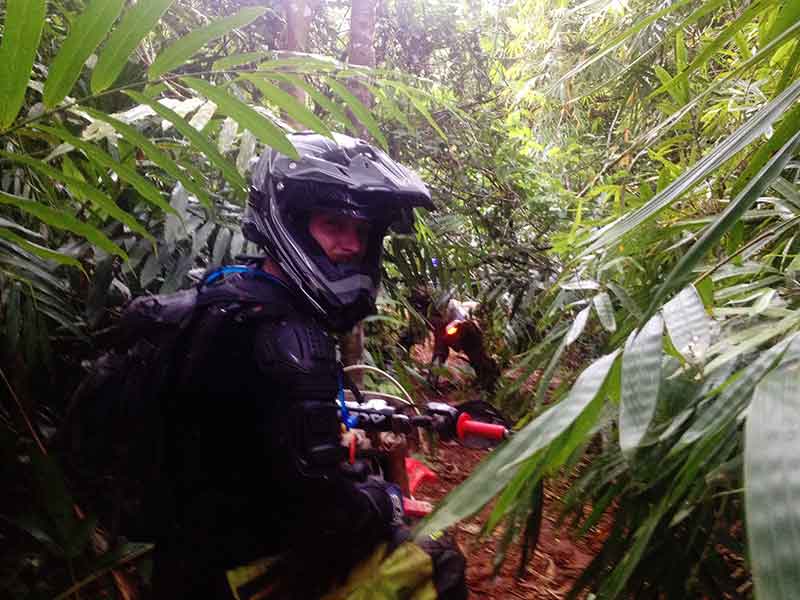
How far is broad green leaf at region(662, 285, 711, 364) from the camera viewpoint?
647 mm

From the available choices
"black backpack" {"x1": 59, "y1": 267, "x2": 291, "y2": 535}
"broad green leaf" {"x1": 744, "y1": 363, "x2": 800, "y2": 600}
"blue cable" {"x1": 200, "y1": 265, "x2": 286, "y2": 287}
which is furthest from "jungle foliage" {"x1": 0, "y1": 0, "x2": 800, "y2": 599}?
"blue cable" {"x1": 200, "y1": 265, "x2": 286, "y2": 287}

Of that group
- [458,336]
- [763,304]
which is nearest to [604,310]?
[763,304]

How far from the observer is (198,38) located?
75 centimetres

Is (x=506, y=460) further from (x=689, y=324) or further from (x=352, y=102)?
(x=352, y=102)

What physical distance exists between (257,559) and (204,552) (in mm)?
110

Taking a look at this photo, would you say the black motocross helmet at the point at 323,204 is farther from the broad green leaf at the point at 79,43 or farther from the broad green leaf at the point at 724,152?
the broad green leaf at the point at 724,152

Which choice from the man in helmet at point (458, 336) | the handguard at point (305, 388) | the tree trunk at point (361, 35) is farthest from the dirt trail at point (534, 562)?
the tree trunk at point (361, 35)

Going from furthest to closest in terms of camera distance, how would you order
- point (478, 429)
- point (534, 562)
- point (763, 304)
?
point (534, 562), point (478, 429), point (763, 304)

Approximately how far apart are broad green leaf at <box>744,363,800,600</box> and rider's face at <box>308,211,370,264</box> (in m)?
1.01

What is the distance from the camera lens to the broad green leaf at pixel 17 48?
61cm

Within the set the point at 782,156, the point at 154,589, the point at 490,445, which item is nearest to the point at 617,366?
the point at 782,156

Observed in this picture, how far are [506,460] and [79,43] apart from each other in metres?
0.69

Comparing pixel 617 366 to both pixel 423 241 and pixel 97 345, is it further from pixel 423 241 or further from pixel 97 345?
pixel 423 241

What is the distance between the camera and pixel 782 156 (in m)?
0.46
